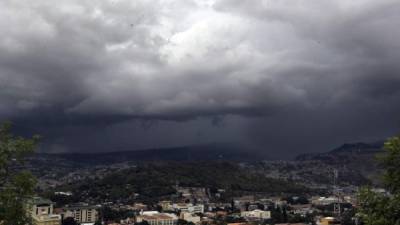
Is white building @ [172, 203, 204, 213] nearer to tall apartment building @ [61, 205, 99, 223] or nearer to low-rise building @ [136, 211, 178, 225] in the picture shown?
low-rise building @ [136, 211, 178, 225]

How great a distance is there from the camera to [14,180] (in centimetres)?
1094

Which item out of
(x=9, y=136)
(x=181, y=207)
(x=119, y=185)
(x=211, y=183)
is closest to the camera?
(x=9, y=136)

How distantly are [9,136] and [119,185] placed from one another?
134639 millimetres

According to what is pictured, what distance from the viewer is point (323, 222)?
7631 centimetres

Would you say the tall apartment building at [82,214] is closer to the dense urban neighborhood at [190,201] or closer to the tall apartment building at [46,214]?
the dense urban neighborhood at [190,201]

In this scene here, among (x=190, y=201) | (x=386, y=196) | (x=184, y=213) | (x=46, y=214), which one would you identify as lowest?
(x=184, y=213)

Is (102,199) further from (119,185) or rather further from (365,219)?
(365,219)

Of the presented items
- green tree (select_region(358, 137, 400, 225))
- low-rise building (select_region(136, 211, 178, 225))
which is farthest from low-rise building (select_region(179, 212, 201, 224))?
green tree (select_region(358, 137, 400, 225))

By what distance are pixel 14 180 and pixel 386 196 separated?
363 inches

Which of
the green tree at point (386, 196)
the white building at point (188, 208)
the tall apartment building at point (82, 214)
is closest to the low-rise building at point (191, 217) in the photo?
the white building at point (188, 208)

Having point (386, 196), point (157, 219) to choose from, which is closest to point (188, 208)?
point (157, 219)

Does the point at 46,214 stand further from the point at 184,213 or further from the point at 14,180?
the point at 14,180

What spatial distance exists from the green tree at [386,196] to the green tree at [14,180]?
26.6 feet

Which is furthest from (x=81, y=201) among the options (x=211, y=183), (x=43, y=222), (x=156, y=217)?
(x=43, y=222)
